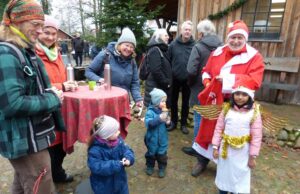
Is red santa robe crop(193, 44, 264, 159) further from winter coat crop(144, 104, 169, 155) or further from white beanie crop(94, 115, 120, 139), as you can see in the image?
white beanie crop(94, 115, 120, 139)

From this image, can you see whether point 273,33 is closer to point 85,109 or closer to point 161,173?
point 161,173

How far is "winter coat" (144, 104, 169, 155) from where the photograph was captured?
3.20 metres

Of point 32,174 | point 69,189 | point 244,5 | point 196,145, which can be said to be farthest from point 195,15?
point 32,174

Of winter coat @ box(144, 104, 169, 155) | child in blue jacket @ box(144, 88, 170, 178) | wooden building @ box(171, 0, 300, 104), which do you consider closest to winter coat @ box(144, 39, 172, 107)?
child in blue jacket @ box(144, 88, 170, 178)

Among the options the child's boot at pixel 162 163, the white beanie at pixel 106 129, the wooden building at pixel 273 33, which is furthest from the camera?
the wooden building at pixel 273 33

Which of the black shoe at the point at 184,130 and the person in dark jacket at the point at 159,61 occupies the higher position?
the person in dark jacket at the point at 159,61

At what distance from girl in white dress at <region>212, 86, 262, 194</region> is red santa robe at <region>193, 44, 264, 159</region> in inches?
8.5


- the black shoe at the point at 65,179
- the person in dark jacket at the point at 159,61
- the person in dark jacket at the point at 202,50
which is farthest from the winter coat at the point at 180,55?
the black shoe at the point at 65,179

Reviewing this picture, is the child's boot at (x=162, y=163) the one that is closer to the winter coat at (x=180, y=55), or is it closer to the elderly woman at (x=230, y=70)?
the elderly woman at (x=230, y=70)

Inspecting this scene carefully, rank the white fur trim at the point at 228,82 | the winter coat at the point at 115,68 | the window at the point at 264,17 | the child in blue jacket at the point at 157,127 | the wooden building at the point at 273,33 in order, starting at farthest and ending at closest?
1. the window at the point at 264,17
2. the wooden building at the point at 273,33
3. the winter coat at the point at 115,68
4. the child in blue jacket at the point at 157,127
5. the white fur trim at the point at 228,82

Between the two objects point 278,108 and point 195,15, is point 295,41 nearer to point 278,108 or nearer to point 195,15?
point 278,108

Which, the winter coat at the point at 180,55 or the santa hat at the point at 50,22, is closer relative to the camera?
the santa hat at the point at 50,22

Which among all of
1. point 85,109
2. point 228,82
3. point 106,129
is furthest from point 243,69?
point 85,109

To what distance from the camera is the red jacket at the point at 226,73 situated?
2732mm
